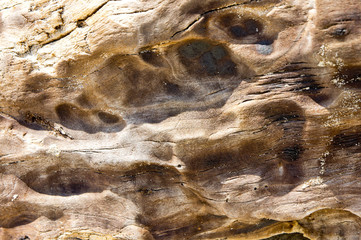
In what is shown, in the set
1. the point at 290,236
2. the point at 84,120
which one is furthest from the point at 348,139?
the point at 84,120

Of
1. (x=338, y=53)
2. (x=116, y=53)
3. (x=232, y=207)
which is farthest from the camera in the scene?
(x=232, y=207)

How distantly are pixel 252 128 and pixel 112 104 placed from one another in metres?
1.50

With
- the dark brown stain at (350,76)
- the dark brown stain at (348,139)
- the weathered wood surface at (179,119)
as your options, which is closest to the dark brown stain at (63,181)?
the weathered wood surface at (179,119)

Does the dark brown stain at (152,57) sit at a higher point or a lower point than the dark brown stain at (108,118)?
higher

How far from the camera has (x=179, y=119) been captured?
3051 millimetres

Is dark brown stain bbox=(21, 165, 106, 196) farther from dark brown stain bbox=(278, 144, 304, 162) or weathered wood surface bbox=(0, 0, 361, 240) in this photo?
dark brown stain bbox=(278, 144, 304, 162)

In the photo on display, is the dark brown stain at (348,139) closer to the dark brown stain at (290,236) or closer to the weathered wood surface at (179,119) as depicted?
the weathered wood surface at (179,119)

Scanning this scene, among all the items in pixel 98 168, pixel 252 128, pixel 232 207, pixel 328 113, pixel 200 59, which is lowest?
pixel 232 207

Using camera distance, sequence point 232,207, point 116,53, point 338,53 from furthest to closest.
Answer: point 232,207, point 116,53, point 338,53

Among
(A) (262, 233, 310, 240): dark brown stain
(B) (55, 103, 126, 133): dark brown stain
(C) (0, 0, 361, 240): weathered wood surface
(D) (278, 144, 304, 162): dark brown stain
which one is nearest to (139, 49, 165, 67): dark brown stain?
(C) (0, 0, 361, 240): weathered wood surface

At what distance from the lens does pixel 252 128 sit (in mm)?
2912

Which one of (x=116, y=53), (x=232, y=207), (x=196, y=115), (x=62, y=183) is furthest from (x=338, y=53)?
(x=62, y=183)

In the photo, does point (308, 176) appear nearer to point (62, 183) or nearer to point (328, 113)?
point (328, 113)

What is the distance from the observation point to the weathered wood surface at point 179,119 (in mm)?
2713
